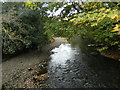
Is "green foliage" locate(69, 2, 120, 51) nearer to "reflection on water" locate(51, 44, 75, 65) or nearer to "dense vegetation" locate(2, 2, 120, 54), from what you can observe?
"dense vegetation" locate(2, 2, 120, 54)

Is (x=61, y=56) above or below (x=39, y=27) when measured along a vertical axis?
below

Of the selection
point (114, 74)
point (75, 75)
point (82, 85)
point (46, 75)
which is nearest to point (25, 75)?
point (46, 75)

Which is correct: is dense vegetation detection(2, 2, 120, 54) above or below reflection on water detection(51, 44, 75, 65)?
above

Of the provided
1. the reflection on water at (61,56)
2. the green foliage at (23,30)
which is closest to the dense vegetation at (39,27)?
the green foliage at (23,30)

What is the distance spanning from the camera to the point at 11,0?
269 inches

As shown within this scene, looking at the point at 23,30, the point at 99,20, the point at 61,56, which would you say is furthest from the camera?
the point at 61,56

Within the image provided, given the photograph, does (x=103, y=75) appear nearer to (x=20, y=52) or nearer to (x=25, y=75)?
(x=25, y=75)

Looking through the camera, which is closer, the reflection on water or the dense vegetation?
the dense vegetation

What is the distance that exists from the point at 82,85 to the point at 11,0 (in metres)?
7.99

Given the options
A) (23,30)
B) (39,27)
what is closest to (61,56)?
(39,27)

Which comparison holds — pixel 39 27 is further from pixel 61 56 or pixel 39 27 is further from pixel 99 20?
pixel 99 20

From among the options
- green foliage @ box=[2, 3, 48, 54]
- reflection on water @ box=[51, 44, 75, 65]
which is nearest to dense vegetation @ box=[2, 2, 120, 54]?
green foliage @ box=[2, 3, 48, 54]

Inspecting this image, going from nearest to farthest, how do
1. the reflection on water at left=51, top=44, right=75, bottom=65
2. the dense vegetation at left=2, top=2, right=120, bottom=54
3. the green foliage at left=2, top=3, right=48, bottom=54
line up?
the dense vegetation at left=2, top=2, right=120, bottom=54 < the green foliage at left=2, top=3, right=48, bottom=54 < the reflection on water at left=51, top=44, right=75, bottom=65

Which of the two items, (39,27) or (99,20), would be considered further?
(39,27)
